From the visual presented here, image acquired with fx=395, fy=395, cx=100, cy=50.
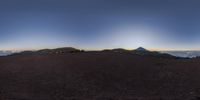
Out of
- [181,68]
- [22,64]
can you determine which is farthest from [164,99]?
[22,64]

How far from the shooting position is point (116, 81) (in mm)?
34656

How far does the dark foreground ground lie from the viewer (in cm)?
2961

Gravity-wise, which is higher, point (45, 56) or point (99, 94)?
point (45, 56)

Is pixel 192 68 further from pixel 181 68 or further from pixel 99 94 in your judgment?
pixel 99 94

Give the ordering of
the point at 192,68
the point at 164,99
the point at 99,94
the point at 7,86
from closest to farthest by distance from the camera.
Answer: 1. the point at 164,99
2. the point at 99,94
3. the point at 7,86
4. the point at 192,68

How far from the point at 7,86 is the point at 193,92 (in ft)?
48.4

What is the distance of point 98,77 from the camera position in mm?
35375

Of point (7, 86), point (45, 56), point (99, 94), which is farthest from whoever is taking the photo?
point (45, 56)

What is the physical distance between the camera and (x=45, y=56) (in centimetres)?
4519

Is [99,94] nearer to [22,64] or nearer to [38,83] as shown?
[38,83]

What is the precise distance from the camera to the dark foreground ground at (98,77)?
2961 cm

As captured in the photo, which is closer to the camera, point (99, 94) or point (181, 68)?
point (99, 94)

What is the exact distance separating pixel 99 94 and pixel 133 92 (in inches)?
112

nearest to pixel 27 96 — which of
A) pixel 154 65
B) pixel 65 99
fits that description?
pixel 65 99
